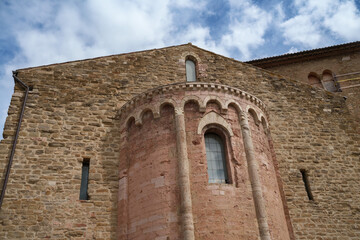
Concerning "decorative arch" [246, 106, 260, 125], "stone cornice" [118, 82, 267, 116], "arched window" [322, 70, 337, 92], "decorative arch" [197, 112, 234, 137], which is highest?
"arched window" [322, 70, 337, 92]

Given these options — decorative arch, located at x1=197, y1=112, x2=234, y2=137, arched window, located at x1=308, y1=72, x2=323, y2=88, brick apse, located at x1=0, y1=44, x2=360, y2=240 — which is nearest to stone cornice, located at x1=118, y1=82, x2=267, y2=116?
brick apse, located at x1=0, y1=44, x2=360, y2=240

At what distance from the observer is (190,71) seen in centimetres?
1389

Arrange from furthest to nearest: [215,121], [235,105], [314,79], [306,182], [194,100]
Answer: [314,79], [306,182], [235,105], [194,100], [215,121]

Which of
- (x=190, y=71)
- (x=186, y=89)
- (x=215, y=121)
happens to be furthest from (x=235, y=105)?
(x=190, y=71)

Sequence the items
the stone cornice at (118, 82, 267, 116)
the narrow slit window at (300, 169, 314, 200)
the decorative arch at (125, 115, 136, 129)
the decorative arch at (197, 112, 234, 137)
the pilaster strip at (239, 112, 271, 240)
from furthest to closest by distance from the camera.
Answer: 1. the narrow slit window at (300, 169, 314, 200)
2. the decorative arch at (125, 115, 136, 129)
3. the stone cornice at (118, 82, 267, 116)
4. the decorative arch at (197, 112, 234, 137)
5. the pilaster strip at (239, 112, 271, 240)

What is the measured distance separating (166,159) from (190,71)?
526 cm

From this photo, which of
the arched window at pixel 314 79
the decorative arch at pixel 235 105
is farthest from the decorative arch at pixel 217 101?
the arched window at pixel 314 79

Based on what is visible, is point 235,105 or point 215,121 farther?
point 235,105

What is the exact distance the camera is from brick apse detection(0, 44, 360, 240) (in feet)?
30.3

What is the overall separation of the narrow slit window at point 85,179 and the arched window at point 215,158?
381cm

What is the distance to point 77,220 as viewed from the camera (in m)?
9.77

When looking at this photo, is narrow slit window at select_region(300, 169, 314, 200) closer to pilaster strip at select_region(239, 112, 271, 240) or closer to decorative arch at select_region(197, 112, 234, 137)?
pilaster strip at select_region(239, 112, 271, 240)

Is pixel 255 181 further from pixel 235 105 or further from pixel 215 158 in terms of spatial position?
pixel 235 105

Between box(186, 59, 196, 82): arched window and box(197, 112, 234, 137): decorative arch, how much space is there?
3.54 metres
